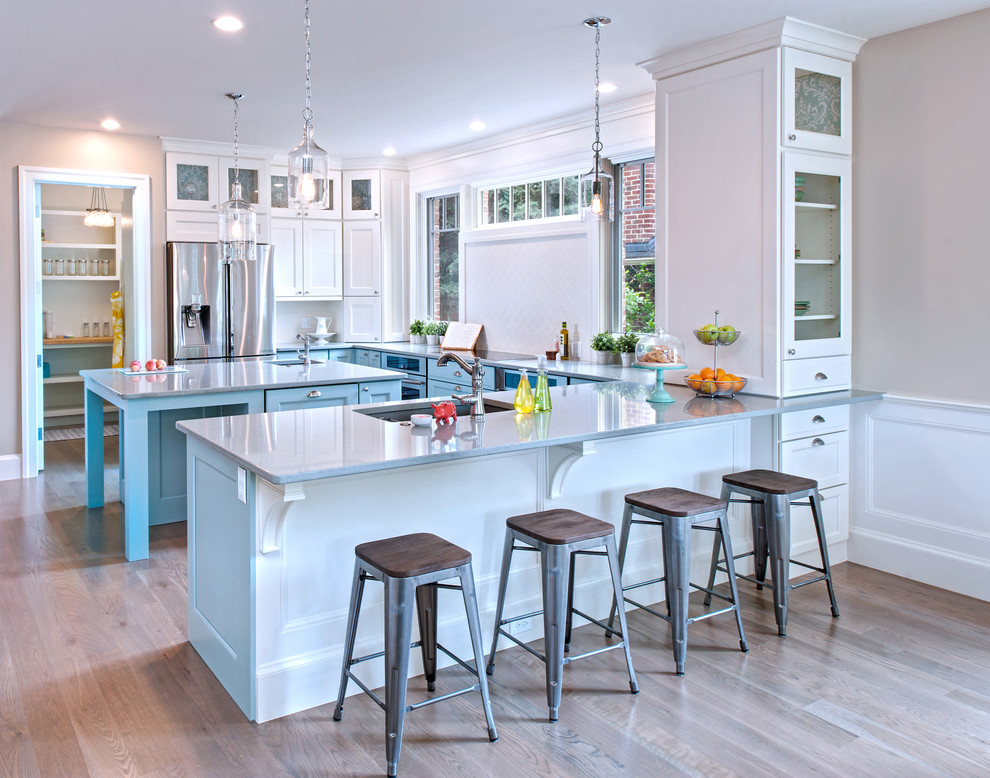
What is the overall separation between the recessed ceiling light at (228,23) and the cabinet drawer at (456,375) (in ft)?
9.06

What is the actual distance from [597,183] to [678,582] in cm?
197

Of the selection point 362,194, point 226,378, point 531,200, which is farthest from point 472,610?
point 362,194

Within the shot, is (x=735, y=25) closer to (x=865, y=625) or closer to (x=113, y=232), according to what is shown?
(x=865, y=625)

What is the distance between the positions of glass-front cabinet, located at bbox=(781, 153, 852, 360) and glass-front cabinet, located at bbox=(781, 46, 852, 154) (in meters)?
0.09

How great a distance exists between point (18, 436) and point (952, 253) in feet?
20.9

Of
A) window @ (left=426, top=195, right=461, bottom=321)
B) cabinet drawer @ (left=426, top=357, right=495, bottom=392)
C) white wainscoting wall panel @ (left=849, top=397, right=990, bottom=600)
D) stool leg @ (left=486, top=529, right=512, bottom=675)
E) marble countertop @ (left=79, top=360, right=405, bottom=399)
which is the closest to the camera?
stool leg @ (left=486, top=529, right=512, bottom=675)

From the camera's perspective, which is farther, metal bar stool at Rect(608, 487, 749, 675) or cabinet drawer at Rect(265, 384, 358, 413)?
cabinet drawer at Rect(265, 384, 358, 413)

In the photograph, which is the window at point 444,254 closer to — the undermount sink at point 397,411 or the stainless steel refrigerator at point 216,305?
the stainless steel refrigerator at point 216,305

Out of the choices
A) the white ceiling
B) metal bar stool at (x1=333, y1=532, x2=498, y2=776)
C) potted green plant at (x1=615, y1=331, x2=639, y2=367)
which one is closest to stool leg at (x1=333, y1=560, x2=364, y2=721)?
metal bar stool at (x1=333, y1=532, x2=498, y2=776)

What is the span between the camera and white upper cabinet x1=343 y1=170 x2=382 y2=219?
24.9ft

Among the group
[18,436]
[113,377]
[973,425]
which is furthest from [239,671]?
[18,436]

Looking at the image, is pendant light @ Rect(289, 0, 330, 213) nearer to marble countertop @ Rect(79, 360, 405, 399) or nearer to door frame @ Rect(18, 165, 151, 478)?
marble countertop @ Rect(79, 360, 405, 399)

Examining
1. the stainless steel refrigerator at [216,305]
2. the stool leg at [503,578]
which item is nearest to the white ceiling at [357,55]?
the stainless steel refrigerator at [216,305]

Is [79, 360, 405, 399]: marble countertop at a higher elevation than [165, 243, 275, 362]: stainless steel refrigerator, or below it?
below
